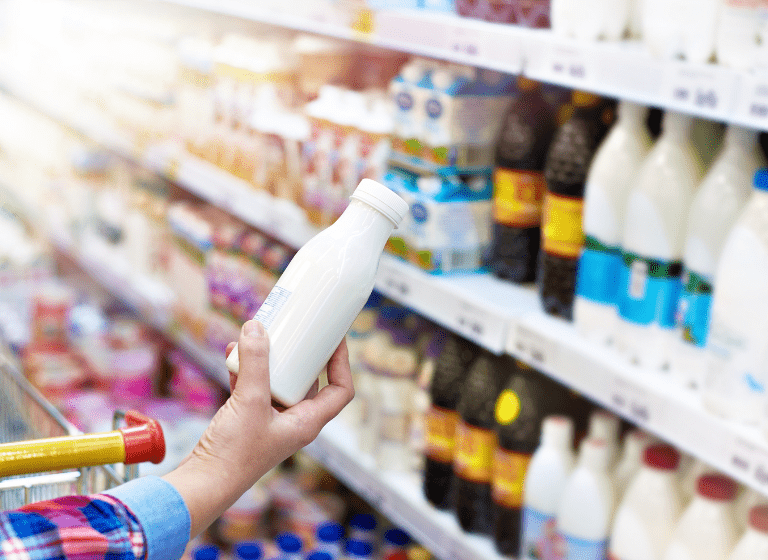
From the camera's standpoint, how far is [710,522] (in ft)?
4.43

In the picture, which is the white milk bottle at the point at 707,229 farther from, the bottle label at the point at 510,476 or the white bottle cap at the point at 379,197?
the white bottle cap at the point at 379,197

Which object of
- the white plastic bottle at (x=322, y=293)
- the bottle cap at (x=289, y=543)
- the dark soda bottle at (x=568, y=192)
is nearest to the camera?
the white plastic bottle at (x=322, y=293)

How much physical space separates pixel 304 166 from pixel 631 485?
1267 mm

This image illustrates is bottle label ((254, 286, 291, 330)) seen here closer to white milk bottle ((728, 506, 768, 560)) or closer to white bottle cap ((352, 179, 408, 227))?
white bottle cap ((352, 179, 408, 227))

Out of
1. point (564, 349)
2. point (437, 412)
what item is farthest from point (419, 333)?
point (564, 349)

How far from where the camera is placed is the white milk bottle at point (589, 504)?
1.56 meters

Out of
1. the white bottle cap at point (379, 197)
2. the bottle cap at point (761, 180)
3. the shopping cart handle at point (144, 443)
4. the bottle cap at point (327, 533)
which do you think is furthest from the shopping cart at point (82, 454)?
the bottle cap at point (327, 533)

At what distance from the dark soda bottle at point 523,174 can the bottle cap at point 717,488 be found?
66 cm

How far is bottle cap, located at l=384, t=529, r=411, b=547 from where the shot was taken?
2.28 m

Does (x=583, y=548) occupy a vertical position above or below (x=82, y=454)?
below

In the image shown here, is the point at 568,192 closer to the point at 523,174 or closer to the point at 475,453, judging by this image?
the point at 523,174

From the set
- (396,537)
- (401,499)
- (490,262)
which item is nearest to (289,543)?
(396,537)

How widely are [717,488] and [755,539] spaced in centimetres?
10

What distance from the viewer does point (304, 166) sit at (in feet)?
7.84
